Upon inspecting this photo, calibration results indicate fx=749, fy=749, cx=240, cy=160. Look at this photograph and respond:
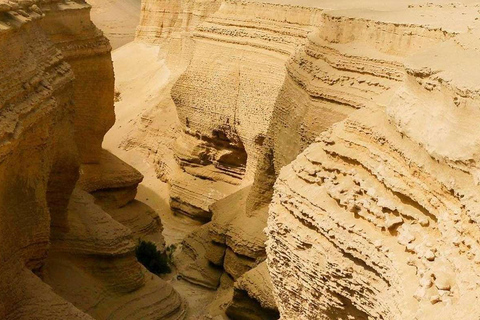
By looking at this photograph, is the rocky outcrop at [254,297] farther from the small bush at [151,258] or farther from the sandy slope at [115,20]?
the sandy slope at [115,20]

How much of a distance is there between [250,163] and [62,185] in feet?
19.9

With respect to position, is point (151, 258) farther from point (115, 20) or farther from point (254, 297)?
point (115, 20)

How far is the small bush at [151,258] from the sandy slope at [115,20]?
82.6 ft

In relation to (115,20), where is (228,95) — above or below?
above

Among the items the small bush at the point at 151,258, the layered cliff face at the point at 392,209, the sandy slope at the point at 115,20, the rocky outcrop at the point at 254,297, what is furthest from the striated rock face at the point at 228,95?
the sandy slope at the point at 115,20

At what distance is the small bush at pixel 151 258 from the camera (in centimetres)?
1631

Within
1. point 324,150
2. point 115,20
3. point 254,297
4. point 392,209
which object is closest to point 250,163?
point 254,297

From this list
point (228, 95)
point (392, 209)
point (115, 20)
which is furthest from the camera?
point (115, 20)

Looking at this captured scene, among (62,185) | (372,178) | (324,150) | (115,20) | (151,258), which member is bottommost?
(115,20)

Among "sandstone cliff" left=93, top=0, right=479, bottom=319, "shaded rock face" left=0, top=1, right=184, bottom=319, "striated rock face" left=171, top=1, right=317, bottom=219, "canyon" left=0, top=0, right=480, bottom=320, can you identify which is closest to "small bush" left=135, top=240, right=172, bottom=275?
"canyon" left=0, top=0, right=480, bottom=320

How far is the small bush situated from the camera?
53.5 feet

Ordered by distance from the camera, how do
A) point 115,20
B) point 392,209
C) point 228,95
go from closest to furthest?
point 392,209, point 228,95, point 115,20

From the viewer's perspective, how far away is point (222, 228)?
15539mm

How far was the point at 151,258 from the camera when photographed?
16.4m
